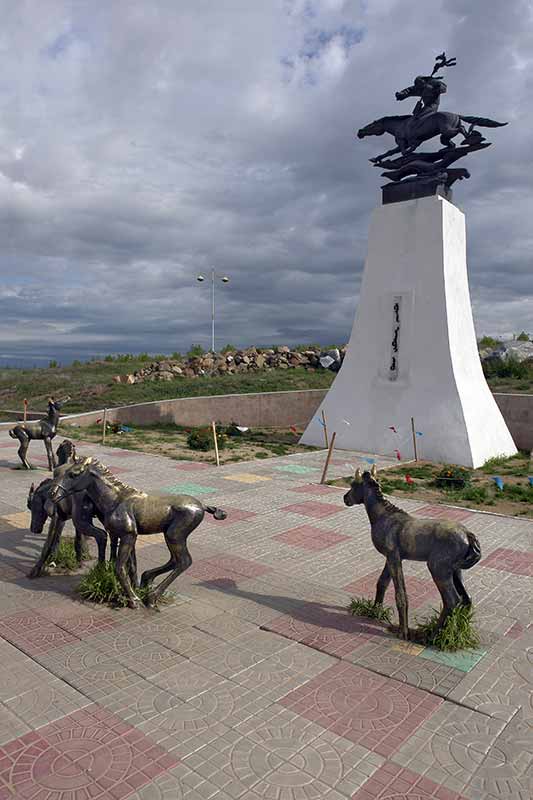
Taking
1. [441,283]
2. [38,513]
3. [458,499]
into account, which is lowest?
[458,499]

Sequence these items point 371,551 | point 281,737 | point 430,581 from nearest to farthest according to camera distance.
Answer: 1. point 281,737
2. point 430,581
3. point 371,551

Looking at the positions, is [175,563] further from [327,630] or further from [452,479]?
[452,479]

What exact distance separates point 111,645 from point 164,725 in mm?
1375

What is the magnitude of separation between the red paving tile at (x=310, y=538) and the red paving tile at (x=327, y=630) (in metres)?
2.41

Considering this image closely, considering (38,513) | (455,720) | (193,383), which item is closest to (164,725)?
(455,720)

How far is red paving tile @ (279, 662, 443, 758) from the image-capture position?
4.17 meters

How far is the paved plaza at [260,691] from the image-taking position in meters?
3.72

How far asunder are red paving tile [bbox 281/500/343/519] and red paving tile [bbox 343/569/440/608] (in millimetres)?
3007

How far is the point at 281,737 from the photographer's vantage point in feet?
13.5

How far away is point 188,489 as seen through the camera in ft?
40.6

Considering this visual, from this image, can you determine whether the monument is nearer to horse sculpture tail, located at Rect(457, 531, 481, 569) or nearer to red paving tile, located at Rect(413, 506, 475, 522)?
red paving tile, located at Rect(413, 506, 475, 522)

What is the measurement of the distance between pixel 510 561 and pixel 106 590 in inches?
228

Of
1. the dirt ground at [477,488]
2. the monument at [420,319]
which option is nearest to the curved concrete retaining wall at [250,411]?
the monument at [420,319]

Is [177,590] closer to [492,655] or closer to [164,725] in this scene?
[164,725]
